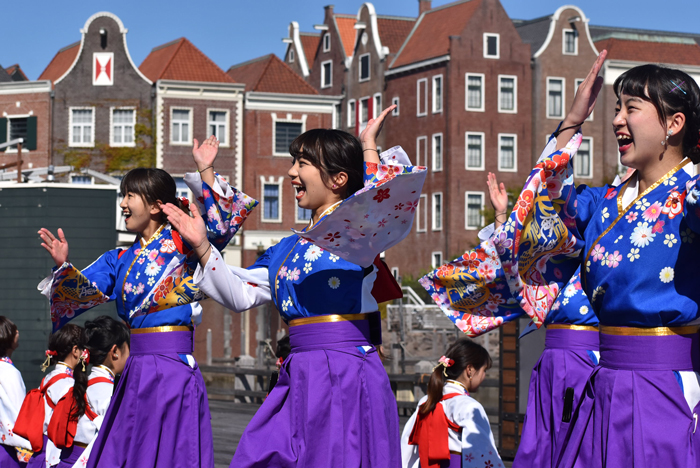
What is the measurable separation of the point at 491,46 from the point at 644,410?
40.7 metres

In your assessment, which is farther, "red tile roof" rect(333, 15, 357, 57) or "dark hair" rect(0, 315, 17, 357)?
"red tile roof" rect(333, 15, 357, 57)

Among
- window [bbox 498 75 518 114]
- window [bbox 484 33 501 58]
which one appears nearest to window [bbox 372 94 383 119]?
window [bbox 484 33 501 58]

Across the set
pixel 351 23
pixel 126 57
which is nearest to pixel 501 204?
pixel 126 57

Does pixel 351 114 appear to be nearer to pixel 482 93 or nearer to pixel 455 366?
pixel 482 93

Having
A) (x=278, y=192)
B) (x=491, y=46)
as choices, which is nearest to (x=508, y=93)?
(x=491, y=46)

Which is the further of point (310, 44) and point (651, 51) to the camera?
point (310, 44)

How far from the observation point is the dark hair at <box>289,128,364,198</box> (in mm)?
4590

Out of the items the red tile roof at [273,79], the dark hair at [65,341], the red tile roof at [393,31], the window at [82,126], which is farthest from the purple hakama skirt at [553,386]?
the red tile roof at [393,31]

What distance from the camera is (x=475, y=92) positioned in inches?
1688

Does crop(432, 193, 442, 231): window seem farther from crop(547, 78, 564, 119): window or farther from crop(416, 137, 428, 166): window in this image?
crop(547, 78, 564, 119): window

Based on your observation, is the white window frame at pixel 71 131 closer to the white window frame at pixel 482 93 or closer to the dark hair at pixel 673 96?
the white window frame at pixel 482 93

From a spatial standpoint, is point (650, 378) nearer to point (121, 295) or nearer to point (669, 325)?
point (669, 325)

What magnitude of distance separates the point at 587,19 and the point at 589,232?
43.2 meters

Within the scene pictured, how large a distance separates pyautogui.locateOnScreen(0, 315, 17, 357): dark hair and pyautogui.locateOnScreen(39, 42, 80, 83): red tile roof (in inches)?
1304
